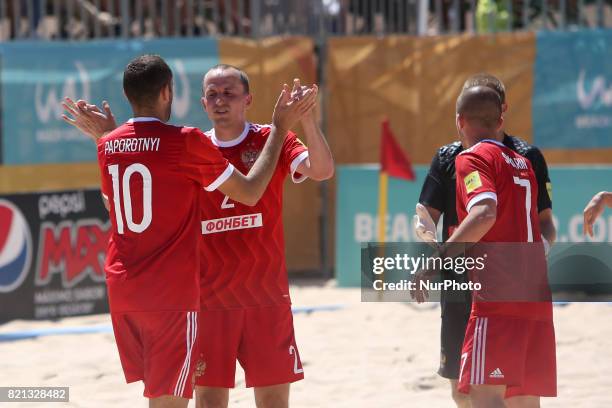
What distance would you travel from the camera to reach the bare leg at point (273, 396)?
418 cm

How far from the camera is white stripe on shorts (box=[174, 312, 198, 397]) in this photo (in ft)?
12.3

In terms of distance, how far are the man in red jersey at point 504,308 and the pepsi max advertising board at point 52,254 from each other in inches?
196

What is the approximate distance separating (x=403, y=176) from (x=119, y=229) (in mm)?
5484

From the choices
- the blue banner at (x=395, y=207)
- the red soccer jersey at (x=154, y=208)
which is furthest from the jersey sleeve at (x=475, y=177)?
the blue banner at (x=395, y=207)

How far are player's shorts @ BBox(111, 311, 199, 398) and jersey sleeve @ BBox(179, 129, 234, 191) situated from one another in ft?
1.68

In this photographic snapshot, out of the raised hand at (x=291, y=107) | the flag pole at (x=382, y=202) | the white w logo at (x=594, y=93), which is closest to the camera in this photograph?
the raised hand at (x=291, y=107)

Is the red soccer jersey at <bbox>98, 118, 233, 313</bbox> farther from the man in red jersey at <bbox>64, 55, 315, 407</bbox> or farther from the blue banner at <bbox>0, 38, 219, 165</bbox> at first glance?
the blue banner at <bbox>0, 38, 219, 165</bbox>

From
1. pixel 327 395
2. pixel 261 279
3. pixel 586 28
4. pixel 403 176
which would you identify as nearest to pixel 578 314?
pixel 403 176

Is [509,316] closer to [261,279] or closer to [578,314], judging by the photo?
[261,279]

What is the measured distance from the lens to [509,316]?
387 cm

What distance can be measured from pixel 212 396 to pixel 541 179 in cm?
169

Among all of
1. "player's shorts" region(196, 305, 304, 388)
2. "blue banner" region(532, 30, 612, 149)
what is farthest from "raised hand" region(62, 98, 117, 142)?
"blue banner" region(532, 30, 612, 149)

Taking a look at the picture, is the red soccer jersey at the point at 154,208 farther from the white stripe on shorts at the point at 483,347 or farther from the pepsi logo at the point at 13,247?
the pepsi logo at the point at 13,247

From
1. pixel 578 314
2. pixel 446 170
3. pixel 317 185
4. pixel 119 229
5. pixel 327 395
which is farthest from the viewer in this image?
pixel 317 185
